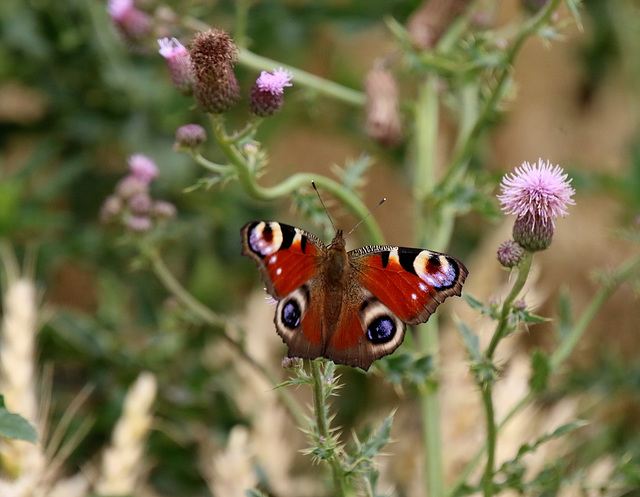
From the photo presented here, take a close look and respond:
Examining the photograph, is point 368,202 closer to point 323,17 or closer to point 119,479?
point 323,17

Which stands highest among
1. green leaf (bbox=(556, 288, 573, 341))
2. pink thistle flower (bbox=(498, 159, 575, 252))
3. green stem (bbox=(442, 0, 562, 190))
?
green stem (bbox=(442, 0, 562, 190))

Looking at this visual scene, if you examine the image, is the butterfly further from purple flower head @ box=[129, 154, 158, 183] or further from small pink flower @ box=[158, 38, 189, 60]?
purple flower head @ box=[129, 154, 158, 183]

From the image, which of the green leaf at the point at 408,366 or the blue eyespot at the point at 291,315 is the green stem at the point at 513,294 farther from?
the blue eyespot at the point at 291,315

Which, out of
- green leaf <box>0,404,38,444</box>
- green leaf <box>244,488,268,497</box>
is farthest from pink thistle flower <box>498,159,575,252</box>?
green leaf <box>0,404,38,444</box>

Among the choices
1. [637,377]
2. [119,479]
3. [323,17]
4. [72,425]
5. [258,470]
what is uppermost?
[323,17]

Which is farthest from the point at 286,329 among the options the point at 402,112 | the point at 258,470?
the point at 402,112

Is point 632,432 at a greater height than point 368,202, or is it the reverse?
point 368,202
